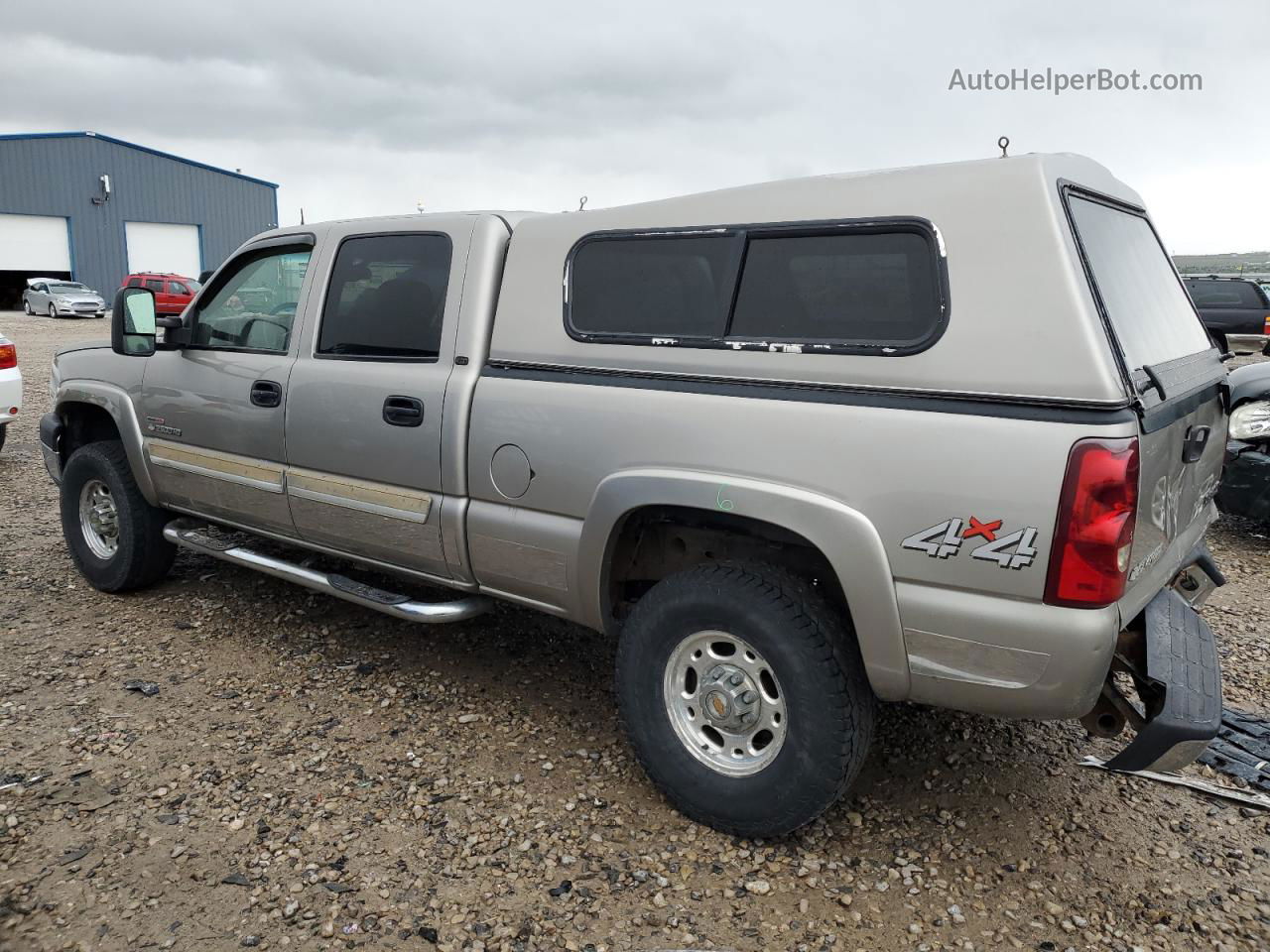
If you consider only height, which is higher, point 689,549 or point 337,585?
point 689,549

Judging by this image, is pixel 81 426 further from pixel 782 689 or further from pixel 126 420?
pixel 782 689

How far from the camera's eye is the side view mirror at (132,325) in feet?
14.1

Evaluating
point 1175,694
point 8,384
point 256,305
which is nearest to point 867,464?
point 1175,694

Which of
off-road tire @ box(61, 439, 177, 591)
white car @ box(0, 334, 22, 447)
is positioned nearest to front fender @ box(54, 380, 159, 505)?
off-road tire @ box(61, 439, 177, 591)

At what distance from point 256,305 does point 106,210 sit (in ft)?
117

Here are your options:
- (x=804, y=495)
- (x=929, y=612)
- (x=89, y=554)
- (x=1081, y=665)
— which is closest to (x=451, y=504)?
(x=804, y=495)

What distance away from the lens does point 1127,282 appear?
9.46 feet

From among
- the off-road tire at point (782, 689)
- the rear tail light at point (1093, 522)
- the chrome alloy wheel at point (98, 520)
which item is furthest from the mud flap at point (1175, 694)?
the chrome alloy wheel at point (98, 520)

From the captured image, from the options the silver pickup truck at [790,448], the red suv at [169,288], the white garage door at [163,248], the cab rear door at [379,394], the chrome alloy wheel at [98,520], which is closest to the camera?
the silver pickup truck at [790,448]

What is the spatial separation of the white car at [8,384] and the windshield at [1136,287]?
325 inches

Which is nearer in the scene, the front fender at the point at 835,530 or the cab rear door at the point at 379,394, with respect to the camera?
the front fender at the point at 835,530

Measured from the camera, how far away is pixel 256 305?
4289mm

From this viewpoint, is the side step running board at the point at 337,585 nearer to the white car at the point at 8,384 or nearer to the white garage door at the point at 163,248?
the white car at the point at 8,384

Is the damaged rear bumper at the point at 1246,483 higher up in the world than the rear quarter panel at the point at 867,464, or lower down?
lower down
